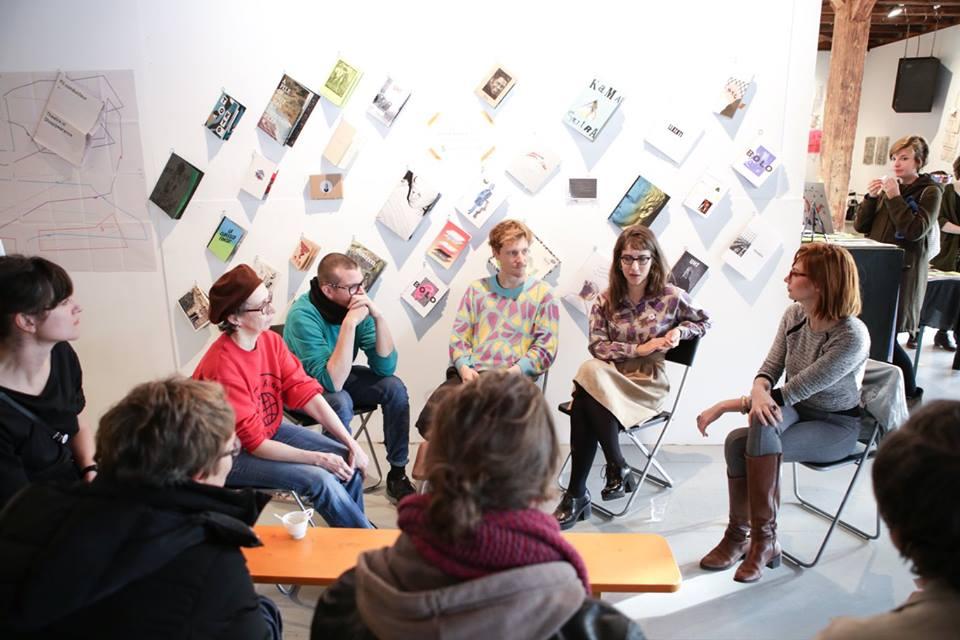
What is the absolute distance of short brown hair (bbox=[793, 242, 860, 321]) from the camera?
2537 millimetres

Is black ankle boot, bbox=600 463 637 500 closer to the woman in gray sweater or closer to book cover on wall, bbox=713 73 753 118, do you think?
the woman in gray sweater

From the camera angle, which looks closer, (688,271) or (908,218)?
(688,271)

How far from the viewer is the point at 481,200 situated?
11.7 feet

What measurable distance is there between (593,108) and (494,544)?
2.77 m

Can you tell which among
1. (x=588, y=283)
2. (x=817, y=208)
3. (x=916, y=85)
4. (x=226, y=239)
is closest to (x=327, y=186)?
(x=226, y=239)

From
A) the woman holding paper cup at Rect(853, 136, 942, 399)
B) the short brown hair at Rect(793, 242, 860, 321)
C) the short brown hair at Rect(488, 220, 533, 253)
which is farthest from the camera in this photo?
the woman holding paper cup at Rect(853, 136, 942, 399)

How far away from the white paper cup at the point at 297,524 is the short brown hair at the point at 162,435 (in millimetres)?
682

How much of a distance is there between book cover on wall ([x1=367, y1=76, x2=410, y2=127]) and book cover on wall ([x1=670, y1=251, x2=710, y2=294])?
1.63m

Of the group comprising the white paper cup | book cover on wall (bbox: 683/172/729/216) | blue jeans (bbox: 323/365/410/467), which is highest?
book cover on wall (bbox: 683/172/729/216)

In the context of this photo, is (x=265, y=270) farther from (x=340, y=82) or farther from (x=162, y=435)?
(x=162, y=435)

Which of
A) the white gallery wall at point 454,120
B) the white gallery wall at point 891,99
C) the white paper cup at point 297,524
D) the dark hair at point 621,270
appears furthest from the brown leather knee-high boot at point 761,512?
the white gallery wall at point 891,99

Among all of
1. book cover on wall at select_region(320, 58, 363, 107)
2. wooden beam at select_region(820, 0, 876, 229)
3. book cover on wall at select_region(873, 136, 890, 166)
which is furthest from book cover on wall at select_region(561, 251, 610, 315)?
book cover on wall at select_region(873, 136, 890, 166)

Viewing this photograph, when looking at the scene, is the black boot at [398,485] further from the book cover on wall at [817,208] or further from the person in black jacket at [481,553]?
the book cover on wall at [817,208]

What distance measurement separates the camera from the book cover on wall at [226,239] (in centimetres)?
366
